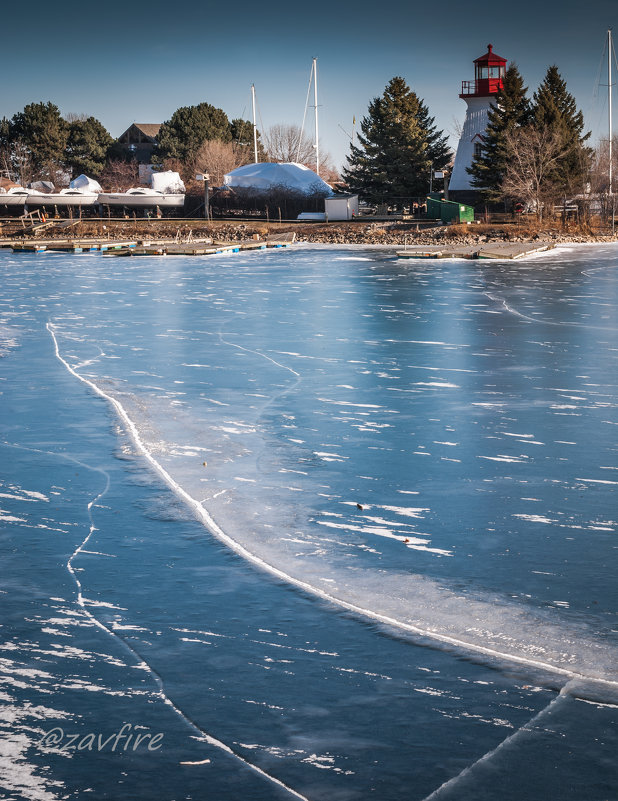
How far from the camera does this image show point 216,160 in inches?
3593

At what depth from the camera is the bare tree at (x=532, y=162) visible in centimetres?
5756

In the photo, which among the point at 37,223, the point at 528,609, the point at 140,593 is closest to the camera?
the point at 528,609

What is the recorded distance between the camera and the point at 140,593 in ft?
25.8

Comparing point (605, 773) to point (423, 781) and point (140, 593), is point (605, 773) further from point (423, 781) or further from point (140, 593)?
point (140, 593)

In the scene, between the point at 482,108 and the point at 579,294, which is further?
the point at 482,108

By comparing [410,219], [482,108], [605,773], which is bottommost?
[605,773]

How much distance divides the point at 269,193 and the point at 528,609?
7009 centimetres

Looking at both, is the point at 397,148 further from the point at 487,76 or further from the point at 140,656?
the point at 140,656

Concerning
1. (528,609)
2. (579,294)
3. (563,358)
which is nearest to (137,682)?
(528,609)

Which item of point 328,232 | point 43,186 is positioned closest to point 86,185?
point 43,186

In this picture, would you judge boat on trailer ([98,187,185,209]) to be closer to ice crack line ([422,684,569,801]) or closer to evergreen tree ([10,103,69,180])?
evergreen tree ([10,103,69,180])

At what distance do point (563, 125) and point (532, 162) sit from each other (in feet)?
13.0

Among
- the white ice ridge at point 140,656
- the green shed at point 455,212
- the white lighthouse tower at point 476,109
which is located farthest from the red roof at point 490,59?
the white ice ridge at point 140,656

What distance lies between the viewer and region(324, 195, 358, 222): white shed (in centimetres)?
7019
